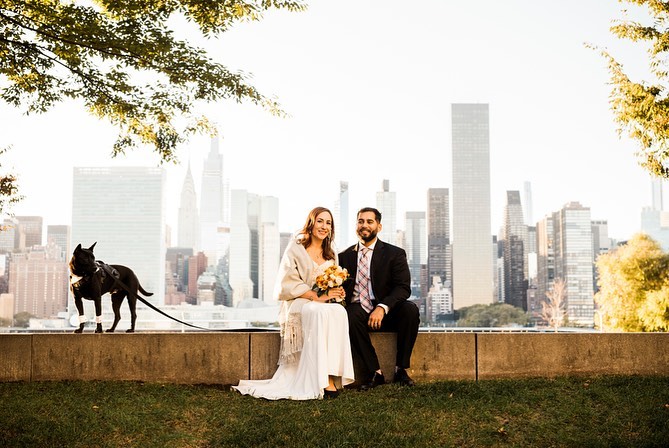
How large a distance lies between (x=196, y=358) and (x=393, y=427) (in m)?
2.71

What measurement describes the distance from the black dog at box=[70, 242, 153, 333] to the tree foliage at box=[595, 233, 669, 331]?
34120mm

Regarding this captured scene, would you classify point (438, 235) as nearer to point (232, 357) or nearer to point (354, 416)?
point (232, 357)

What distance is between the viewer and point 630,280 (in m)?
39.0

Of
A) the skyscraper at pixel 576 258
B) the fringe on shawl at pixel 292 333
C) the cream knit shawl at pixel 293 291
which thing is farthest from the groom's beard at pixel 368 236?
the skyscraper at pixel 576 258

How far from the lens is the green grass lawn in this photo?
5.59 metres

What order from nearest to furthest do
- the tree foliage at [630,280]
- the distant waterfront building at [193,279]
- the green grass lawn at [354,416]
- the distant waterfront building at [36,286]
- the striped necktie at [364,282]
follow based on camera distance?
the green grass lawn at [354,416] → the striped necktie at [364,282] → the tree foliage at [630,280] → the distant waterfront building at [36,286] → the distant waterfront building at [193,279]

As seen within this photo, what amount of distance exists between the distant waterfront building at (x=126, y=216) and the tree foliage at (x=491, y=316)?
262ft

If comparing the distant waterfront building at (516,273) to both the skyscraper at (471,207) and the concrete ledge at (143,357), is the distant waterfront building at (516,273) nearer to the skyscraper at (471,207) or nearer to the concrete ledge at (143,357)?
the skyscraper at (471,207)

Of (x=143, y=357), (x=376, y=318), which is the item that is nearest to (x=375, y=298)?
(x=376, y=318)

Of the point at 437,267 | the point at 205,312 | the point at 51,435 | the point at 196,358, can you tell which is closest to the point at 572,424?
the point at 196,358

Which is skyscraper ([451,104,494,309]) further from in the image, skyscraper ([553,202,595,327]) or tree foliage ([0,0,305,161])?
tree foliage ([0,0,305,161])

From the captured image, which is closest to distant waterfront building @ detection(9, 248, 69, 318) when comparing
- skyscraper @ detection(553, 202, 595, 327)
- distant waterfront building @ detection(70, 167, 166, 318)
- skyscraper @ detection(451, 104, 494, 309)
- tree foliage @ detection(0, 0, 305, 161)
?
distant waterfront building @ detection(70, 167, 166, 318)

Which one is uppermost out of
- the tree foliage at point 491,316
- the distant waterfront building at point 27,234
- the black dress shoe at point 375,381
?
the distant waterfront building at point 27,234

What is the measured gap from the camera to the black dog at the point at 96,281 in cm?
702
